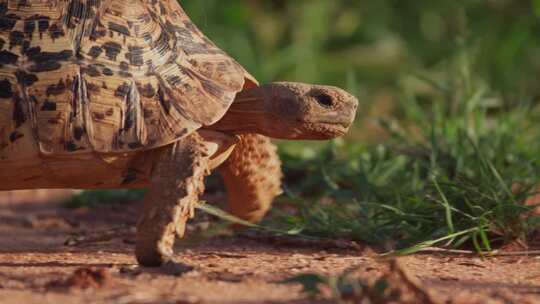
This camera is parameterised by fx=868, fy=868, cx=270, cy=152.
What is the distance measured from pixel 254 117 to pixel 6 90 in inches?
40.7

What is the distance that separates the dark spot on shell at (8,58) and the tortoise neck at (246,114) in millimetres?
853

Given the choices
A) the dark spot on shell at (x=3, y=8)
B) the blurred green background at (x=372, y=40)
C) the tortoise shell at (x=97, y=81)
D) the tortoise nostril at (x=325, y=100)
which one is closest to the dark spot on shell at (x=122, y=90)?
the tortoise shell at (x=97, y=81)

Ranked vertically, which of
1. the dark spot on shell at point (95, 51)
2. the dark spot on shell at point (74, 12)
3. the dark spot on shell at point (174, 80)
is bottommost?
the dark spot on shell at point (174, 80)

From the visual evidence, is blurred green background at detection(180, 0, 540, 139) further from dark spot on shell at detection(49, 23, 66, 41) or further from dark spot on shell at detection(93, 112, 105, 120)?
dark spot on shell at detection(93, 112, 105, 120)

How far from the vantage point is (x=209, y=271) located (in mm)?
3092

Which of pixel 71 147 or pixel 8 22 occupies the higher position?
pixel 8 22

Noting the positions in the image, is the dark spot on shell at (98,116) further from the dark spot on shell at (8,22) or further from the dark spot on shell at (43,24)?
the dark spot on shell at (8,22)

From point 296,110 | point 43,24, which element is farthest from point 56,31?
point 296,110

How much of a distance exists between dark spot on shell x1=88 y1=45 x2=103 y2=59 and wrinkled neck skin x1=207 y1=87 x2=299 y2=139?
1.91 feet

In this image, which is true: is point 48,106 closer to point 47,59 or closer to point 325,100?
point 47,59

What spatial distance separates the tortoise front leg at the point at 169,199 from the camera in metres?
3.20

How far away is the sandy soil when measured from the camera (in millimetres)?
2680

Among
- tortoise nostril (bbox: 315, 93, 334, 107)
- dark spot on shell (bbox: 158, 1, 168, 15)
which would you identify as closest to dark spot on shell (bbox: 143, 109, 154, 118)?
dark spot on shell (bbox: 158, 1, 168, 15)

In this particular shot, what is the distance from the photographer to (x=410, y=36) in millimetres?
8398
